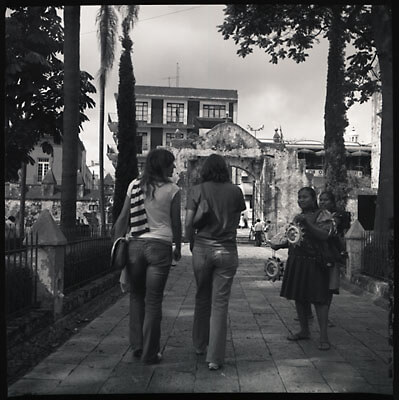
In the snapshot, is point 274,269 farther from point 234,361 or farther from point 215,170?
point 215,170

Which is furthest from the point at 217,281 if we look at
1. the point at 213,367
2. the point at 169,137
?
the point at 169,137

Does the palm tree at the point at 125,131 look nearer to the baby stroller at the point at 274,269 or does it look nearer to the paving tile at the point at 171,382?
the baby stroller at the point at 274,269

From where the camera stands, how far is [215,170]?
436 cm

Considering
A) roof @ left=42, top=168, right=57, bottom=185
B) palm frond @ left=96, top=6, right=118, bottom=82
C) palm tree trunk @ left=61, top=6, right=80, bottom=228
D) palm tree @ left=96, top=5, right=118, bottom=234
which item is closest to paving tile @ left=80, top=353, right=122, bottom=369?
palm tree @ left=96, top=5, right=118, bottom=234

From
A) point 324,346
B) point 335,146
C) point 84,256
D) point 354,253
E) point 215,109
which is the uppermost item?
point 215,109

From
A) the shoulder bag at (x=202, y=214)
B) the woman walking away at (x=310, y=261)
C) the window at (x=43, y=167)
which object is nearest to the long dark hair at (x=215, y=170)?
the shoulder bag at (x=202, y=214)

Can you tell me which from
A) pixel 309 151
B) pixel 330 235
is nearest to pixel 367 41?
pixel 330 235

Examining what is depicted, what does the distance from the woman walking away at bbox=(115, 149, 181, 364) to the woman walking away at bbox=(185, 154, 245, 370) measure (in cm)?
17

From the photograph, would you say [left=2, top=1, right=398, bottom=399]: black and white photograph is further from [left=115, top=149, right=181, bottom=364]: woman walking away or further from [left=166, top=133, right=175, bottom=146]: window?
[left=166, top=133, right=175, bottom=146]: window

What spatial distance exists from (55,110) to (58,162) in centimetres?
559

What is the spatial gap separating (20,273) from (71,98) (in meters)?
2.32

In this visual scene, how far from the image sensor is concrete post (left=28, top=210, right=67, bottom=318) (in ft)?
18.7

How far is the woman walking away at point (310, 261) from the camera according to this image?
508 cm

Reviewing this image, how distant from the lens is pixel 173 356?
4578 millimetres
